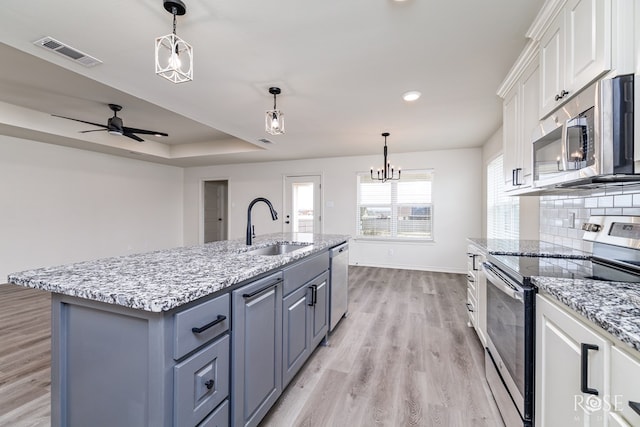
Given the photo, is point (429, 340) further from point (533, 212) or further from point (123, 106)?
point (123, 106)

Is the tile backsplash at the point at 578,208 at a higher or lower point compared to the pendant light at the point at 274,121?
lower

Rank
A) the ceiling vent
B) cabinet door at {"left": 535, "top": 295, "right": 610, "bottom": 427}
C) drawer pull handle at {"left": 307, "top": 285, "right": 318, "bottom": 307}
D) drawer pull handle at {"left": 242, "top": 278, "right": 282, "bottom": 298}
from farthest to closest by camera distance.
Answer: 1. drawer pull handle at {"left": 307, "top": 285, "right": 318, "bottom": 307}
2. the ceiling vent
3. drawer pull handle at {"left": 242, "top": 278, "right": 282, "bottom": 298}
4. cabinet door at {"left": 535, "top": 295, "right": 610, "bottom": 427}

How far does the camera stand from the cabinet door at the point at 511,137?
2.33m

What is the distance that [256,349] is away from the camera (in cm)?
139

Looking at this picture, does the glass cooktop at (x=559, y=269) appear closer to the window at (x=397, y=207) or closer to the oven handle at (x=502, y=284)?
the oven handle at (x=502, y=284)

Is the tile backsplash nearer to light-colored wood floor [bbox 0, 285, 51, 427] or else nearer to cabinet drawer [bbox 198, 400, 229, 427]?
cabinet drawer [bbox 198, 400, 229, 427]

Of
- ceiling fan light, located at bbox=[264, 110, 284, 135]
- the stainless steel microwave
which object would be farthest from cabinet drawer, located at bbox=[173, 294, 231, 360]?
ceiling fan light, located at bbox=[264, 110, 284, 135]

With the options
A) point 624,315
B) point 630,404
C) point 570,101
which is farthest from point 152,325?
point 570,101

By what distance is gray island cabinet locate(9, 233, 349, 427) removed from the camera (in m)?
0.94

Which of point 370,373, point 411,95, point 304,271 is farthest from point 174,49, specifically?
point 370,373

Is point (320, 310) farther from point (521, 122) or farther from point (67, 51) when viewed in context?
point (67, 51)

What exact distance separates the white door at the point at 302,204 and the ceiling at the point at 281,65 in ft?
A: 6.68

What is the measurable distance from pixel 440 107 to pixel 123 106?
13.2 feet

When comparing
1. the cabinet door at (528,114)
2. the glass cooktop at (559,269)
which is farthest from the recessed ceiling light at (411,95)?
the glass cooktop at (559,269)
